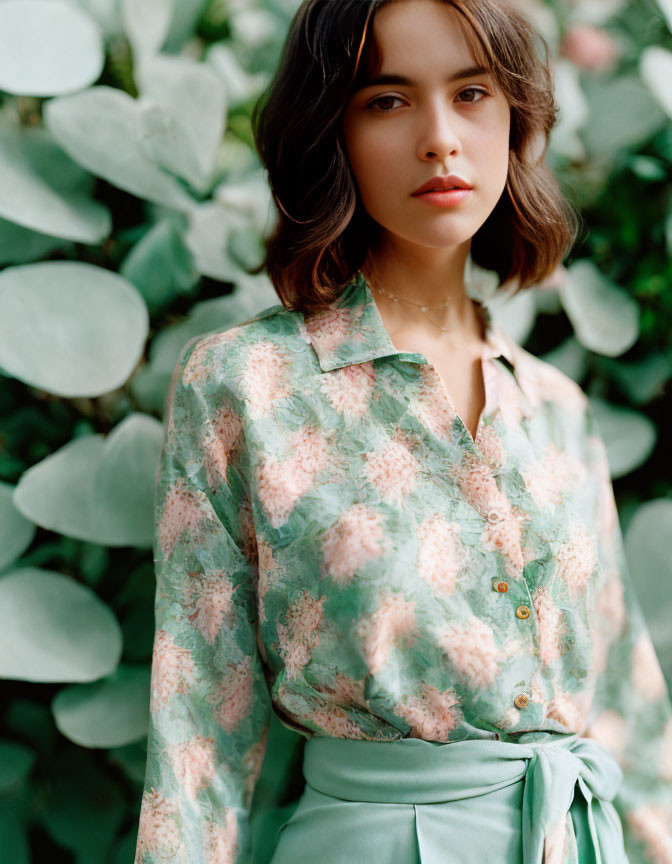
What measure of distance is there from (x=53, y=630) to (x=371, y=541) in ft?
1.27

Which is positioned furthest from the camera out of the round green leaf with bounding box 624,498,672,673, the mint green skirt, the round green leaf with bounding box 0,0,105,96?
the round green leaf with bounding box 624,498,672,673

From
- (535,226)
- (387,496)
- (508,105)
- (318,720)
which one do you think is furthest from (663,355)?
(318,720)

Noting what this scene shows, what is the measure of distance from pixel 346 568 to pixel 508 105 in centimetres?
47

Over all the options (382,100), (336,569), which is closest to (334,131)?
(382,100)

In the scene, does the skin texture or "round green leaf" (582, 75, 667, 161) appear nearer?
the skin texture

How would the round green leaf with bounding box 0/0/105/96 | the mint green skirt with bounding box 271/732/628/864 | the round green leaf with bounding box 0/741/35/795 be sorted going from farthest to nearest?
the round green leaf with bounding box 0/741/35/795, the round green leaf with bounding box 0/0/105/96, the mint green skirt with bounding box 271/732/628/864

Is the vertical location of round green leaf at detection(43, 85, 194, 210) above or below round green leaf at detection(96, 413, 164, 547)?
above

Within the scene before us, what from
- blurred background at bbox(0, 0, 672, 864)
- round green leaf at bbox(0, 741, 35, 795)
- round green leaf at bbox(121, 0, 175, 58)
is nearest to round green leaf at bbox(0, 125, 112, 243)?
blurred background at bbox(0, 0, 672, 864)

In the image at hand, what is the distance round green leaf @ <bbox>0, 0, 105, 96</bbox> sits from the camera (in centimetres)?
86

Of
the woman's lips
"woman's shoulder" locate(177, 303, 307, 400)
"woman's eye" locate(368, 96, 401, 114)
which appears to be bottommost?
"woman's shoulder" locate(177, 303, 307, 400)

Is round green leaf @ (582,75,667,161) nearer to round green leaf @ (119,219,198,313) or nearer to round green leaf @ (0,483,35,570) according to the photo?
round green leaf @ (119,219,198,313)

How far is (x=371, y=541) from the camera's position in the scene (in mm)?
738

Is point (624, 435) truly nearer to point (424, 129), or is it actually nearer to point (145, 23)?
point (424, 129)

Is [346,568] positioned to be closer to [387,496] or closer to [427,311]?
[387,496]
